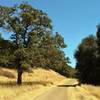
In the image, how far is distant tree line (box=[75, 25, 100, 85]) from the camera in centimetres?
6031

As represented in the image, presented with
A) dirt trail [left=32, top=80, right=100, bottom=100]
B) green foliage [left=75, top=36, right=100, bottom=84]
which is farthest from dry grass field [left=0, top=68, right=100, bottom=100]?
green foliage [left=75, top=36, right=100, bottom=84]

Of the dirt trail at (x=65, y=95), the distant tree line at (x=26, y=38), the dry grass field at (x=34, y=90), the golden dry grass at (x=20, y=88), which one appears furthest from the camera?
the distant tree line at (x=26, y=38)

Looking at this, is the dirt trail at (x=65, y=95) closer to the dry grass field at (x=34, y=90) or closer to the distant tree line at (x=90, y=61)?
the dry grass field at (x=34, y=90)

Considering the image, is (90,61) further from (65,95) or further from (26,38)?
(65,95)

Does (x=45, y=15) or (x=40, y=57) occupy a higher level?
(x=45, y=15)

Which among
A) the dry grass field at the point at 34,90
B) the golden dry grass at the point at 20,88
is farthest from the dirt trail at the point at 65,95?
the golden dry grass at the point at 20,88

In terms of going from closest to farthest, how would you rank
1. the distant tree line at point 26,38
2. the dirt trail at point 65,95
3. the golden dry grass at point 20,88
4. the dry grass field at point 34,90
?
the golden dry grass at point 20,88 < the dry grass field at point 34,90 < the dirt trail at point 65,95 < the distant tree line at point 26,38

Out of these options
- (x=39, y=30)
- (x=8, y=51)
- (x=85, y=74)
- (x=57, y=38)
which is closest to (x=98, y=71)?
(x=85, y=74)

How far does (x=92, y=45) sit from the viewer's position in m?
64.2

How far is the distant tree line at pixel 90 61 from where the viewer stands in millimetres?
60312

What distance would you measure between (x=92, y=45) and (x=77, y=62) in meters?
5.89

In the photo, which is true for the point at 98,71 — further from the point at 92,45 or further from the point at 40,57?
the point at 40,57

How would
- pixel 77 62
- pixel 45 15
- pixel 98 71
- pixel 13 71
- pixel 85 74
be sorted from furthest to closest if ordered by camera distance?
pixel 13 71 → pixel 77 62 → pixel 85 74 → pixel 98 71 → pixel 45 15

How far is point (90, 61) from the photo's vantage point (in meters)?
61.9
